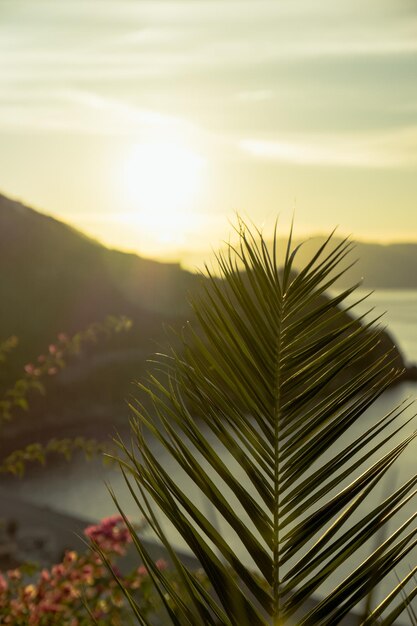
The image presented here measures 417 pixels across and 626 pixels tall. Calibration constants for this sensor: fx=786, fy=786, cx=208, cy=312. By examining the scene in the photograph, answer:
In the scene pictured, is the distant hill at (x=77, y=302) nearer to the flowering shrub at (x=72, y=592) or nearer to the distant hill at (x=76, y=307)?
the distant hill at (x=76, y=307)

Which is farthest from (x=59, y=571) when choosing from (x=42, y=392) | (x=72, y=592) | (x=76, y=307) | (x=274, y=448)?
(x=76, y=307)

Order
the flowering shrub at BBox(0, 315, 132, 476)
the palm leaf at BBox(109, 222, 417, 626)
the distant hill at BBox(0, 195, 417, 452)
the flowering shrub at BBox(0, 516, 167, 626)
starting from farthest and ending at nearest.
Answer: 1. the distant hill at BBox(0, 195, 417, 452)
2. the flowering shrub at BBox(0, 315, 132, 476)
3. the flowering shrub at BBox(0, 516, 167, 626)
4. the palm leaf at BBox(109, 222, 417, 626)

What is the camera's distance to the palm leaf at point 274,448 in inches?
39.8

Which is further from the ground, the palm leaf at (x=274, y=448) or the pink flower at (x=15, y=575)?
the palm leaf at (x=274, y=448)

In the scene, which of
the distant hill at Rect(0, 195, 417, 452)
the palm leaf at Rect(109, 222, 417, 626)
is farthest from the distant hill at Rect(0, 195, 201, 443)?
the palm leaf at Rect(109, 222, 417, 626)

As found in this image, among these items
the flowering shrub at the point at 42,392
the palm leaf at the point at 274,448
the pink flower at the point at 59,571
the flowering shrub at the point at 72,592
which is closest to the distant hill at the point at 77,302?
the flowering shrub at the point at 42,392

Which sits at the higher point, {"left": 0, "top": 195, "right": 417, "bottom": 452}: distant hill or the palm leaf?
the palm leaf

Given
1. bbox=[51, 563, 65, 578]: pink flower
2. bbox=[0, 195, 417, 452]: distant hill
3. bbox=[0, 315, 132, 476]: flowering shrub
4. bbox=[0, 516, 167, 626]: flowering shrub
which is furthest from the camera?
bbox=[0, 195, 417, 452]: distant hill

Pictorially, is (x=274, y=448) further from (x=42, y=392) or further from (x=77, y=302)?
(x=77, y=302)

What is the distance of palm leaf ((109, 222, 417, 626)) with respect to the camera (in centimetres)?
101

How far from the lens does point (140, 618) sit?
99 cm

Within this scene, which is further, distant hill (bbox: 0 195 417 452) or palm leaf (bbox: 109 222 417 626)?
distant hill (bbox: 0 195 417 452)

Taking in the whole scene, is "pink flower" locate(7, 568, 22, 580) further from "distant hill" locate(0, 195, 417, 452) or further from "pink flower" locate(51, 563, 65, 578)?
"distant hill" locate(0, 195, 417, 452)

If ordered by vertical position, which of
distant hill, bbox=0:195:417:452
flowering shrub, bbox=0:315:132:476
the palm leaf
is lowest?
distant hill, bbox=0:195:417:452
